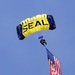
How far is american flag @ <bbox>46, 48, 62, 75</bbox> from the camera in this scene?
35516mm

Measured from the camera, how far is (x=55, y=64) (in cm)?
3766

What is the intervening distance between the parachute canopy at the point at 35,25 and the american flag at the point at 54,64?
17.9 feet

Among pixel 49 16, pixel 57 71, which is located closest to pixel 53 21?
pixel 49 16

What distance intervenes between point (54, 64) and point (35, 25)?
307 inches

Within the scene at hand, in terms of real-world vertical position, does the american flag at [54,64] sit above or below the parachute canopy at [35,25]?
below

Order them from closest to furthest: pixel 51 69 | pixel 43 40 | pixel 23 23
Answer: pixel 51 69, pixel 43 40, pixel 23 23

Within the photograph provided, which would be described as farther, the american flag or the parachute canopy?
the parachute canopy

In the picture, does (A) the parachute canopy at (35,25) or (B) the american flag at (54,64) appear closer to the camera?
(B) the american flag at (54,64)

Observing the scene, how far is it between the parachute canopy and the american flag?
17.9ft

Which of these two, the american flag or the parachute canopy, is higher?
the parachute canopy

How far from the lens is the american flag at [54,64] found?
3552 centimetres

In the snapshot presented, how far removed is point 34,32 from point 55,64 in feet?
20.7

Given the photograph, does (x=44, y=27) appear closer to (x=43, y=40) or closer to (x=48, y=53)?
(x=43, y=40)

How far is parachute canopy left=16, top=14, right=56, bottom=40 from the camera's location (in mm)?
41781
